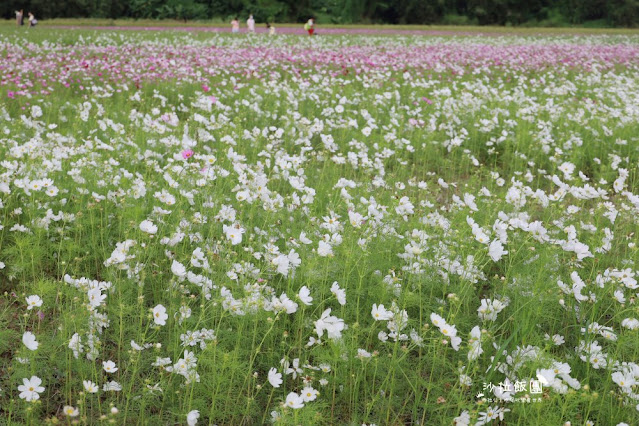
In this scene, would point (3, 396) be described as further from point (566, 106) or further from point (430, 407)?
point (566, 106)

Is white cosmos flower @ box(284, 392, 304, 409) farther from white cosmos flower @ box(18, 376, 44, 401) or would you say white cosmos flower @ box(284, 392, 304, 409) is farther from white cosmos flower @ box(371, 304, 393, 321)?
white cosmos flower @ box(18, 376, 44, 401)

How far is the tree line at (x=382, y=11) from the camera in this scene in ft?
132

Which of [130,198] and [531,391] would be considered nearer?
[531,391]

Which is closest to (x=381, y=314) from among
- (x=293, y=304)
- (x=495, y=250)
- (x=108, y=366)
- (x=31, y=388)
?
(x=293, y=304)

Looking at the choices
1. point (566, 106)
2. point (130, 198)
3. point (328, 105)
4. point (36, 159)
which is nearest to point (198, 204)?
point (130, 198)

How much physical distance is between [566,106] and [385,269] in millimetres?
5489

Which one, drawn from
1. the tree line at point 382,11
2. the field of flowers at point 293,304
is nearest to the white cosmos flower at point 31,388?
the field of flowers at point 293,304

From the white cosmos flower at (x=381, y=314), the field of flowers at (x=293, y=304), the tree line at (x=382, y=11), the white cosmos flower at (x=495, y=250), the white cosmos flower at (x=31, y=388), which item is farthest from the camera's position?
the tree line at (x=382, y=11)

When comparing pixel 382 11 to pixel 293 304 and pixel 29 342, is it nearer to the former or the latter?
pixel 293 304

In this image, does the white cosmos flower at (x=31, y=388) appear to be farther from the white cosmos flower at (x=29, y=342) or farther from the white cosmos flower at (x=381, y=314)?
the white cosmos flower at (x=381, y=314)

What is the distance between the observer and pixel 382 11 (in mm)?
47562

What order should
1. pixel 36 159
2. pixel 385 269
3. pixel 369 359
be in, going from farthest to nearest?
pixel 36 159
pixel 385 269
pixel 369 359

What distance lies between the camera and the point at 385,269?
284 centimetres

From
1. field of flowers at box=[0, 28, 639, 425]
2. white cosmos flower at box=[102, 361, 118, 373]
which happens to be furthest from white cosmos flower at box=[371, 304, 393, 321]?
white cosmos flower at box=[102, 361, 118, 373]
